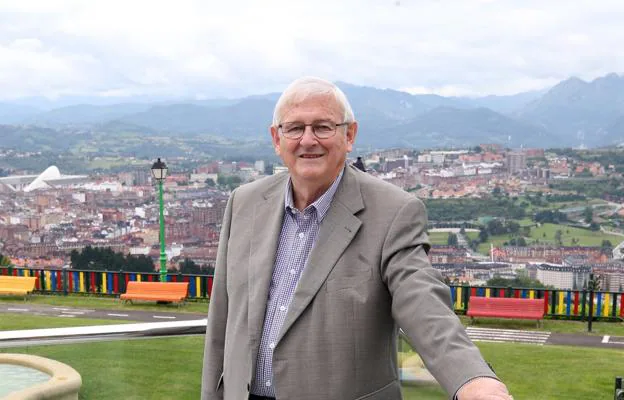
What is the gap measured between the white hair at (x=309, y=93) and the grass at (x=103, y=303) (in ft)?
49.9

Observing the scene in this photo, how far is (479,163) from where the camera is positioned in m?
61.8

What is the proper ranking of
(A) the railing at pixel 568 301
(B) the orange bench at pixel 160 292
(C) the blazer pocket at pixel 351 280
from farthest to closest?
(B) the orange bench at pixel 160 292 → (A) the railing at pixel 568 301 → (C) the blazer pocket at pixel 351 280

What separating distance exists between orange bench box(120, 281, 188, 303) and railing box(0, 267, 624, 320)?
65cm

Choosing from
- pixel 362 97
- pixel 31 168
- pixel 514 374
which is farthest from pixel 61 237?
pixel 362 97

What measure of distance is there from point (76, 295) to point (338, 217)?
18.4 meters

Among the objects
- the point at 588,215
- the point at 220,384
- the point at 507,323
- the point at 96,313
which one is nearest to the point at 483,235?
the point at 588,215

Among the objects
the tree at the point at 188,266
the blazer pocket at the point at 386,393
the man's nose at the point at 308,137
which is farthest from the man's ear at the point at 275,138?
the tree at the point at 188,266

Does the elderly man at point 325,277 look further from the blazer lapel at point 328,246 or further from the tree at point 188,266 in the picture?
the tree at point 188,266

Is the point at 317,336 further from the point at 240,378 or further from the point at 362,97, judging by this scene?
the point at 362,97

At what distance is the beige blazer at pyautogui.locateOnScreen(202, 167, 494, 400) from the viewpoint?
6.00 ft

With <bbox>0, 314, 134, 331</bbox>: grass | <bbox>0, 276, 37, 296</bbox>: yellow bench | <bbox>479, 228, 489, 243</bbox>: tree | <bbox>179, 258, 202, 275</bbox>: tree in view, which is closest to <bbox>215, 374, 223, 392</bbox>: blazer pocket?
<bbox>0, 314, 134, 331</bbox>: grass

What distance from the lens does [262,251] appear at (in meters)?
2.19

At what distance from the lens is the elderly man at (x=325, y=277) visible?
1.93 metres

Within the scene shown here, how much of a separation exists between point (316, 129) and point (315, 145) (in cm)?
4
